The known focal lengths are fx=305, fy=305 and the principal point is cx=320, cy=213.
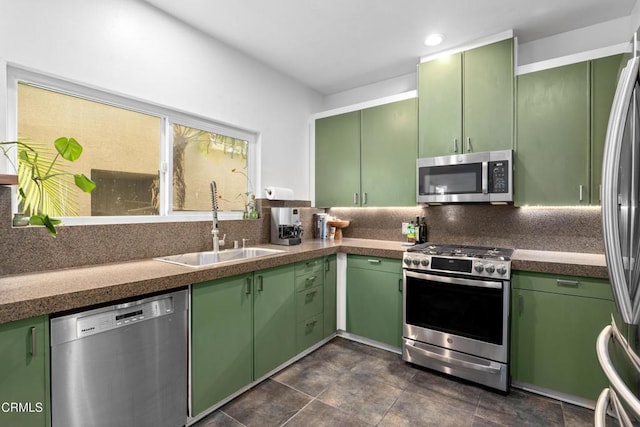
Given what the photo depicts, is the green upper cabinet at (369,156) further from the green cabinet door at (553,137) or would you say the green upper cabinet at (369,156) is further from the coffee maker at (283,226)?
the green cabinet door at (553,137)

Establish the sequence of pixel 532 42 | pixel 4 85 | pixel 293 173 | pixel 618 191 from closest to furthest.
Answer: pixel 618 191
pixel 4 85
pixel 532 42
pixel 293 173

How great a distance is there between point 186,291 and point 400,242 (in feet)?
7.03

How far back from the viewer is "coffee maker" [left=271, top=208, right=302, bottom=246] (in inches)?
115

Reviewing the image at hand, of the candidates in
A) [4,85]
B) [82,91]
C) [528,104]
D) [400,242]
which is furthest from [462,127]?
[4,85]

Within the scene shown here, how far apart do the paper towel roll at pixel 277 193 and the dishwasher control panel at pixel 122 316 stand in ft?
4.86

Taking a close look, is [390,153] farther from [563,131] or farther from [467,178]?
[563,131]

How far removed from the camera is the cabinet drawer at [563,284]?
1.87 meters

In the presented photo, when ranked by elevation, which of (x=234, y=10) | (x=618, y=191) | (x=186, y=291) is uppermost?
(x=234, y=10)

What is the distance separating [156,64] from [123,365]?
1896mm

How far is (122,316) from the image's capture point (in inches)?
56.6

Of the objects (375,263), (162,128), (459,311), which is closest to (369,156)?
(375,263)

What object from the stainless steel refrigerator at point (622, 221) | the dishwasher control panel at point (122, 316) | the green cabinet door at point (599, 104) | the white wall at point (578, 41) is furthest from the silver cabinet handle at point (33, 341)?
the white wall at point (578, 41)

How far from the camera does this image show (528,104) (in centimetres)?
232

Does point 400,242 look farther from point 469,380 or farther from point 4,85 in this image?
point 4,85
